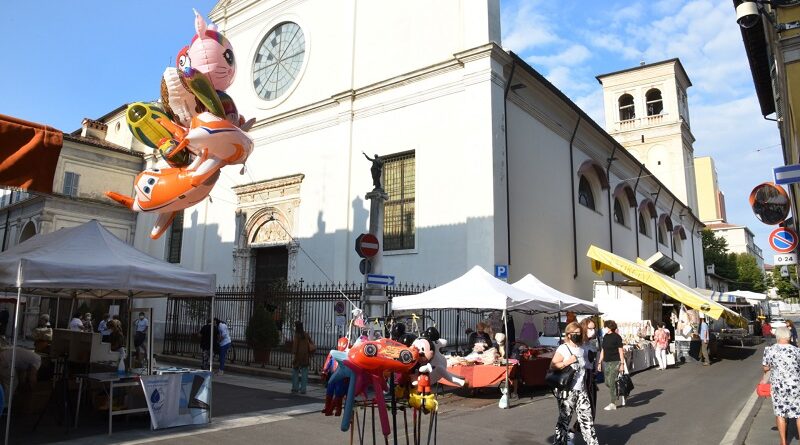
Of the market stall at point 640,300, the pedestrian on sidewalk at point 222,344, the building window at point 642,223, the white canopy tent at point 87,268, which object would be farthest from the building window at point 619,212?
the white canopy tent at point 87,268

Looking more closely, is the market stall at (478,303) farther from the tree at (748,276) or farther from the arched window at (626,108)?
the tree at (748,276)

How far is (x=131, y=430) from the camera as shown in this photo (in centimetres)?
784

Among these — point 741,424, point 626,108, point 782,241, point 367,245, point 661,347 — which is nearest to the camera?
point 741,424

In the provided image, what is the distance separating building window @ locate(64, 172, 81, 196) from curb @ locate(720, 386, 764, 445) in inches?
1236

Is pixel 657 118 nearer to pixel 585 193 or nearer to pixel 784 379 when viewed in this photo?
pixel 585 193

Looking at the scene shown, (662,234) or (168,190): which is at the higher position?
(662,234)

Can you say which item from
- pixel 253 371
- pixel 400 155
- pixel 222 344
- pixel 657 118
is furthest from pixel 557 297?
pixel 657 118

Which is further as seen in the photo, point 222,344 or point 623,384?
point 222,344

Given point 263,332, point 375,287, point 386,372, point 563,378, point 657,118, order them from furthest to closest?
point 657,118 < point 263,332 < point 375,287 < point 563,378 < point 386,372

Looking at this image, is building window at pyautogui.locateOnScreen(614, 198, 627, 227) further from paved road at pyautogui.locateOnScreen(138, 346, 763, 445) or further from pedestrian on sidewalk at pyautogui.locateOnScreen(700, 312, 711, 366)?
paved road at pyautogui.locateOnScreen(138, 346, 763, 445)

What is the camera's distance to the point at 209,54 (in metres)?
8.98

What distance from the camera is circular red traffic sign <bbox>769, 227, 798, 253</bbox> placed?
497 inches

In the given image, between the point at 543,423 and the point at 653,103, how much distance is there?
44059 millimetres

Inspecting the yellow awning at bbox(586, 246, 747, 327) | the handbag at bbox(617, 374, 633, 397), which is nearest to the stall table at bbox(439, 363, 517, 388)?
the handbag at bbox(617, 374, 633, 397)
